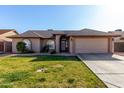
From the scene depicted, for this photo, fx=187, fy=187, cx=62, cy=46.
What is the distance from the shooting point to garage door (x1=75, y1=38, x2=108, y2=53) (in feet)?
85.8

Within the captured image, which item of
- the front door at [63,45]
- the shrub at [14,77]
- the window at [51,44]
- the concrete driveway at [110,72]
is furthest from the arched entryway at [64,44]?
the shrub at [14,77]

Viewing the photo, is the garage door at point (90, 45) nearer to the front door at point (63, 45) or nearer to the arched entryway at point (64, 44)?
the arched entryway at point (64, 44)

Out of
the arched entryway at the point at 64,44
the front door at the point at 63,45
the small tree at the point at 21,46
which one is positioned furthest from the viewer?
the front door at the point at 63,45

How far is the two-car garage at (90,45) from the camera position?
26.1m

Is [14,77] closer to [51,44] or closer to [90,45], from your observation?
[90,45]

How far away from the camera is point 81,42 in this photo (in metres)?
26.2

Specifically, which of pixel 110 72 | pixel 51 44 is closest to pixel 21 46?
pixel 51 44

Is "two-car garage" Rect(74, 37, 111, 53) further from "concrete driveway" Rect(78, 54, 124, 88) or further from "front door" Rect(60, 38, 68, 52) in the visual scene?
"concrete driveway" Rect(78, 54, 124, 88)

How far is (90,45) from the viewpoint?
85.9 feet

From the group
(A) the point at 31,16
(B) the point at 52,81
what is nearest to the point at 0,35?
(A) the point at 31,16

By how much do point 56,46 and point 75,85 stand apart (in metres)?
21.7

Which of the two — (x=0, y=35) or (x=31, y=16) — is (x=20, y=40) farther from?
(x=0, y=35)

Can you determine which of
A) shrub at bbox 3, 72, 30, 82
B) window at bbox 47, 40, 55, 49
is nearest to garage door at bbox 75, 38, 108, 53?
window at bbox 47, 40, 55, 49

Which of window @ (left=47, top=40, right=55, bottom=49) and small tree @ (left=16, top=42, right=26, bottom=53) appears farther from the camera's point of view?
window @ (left=47, top=40, right=55, bottom=49)
